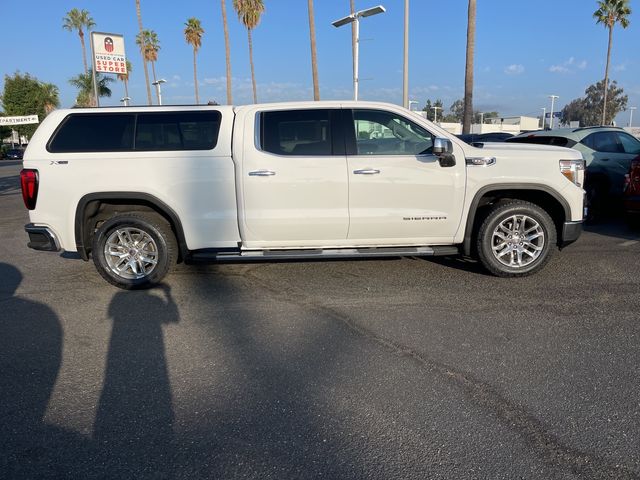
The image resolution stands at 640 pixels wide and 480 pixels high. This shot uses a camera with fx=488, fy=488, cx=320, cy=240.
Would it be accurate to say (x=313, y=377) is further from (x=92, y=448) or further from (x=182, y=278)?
(x=182, y=278)

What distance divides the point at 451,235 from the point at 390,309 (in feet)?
4.28

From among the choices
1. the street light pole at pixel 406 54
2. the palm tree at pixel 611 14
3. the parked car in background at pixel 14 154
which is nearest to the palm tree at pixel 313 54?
the street light pole at pixel 406 54

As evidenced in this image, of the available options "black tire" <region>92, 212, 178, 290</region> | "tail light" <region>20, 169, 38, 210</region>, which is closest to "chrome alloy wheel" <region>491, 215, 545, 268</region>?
"black tire" <region>92, 212, 178, 290</region>

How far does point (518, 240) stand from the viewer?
5461mm

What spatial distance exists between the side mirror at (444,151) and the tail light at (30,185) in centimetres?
417

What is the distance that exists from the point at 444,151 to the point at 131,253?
141 inches

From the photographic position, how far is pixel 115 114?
527cm

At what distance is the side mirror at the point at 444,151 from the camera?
16.2 feet

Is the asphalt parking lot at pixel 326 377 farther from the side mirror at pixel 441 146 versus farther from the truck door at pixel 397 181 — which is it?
the side mirror at pixel 441 146

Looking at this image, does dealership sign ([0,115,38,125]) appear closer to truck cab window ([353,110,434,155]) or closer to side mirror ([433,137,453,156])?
truck cab window ([353,110,434,155])

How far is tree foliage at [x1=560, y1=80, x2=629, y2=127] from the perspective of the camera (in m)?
83.1

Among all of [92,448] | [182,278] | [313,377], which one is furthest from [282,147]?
[92,448]

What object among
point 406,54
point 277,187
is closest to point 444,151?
point 277,187

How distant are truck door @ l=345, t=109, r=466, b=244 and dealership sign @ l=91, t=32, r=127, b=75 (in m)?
13.1
